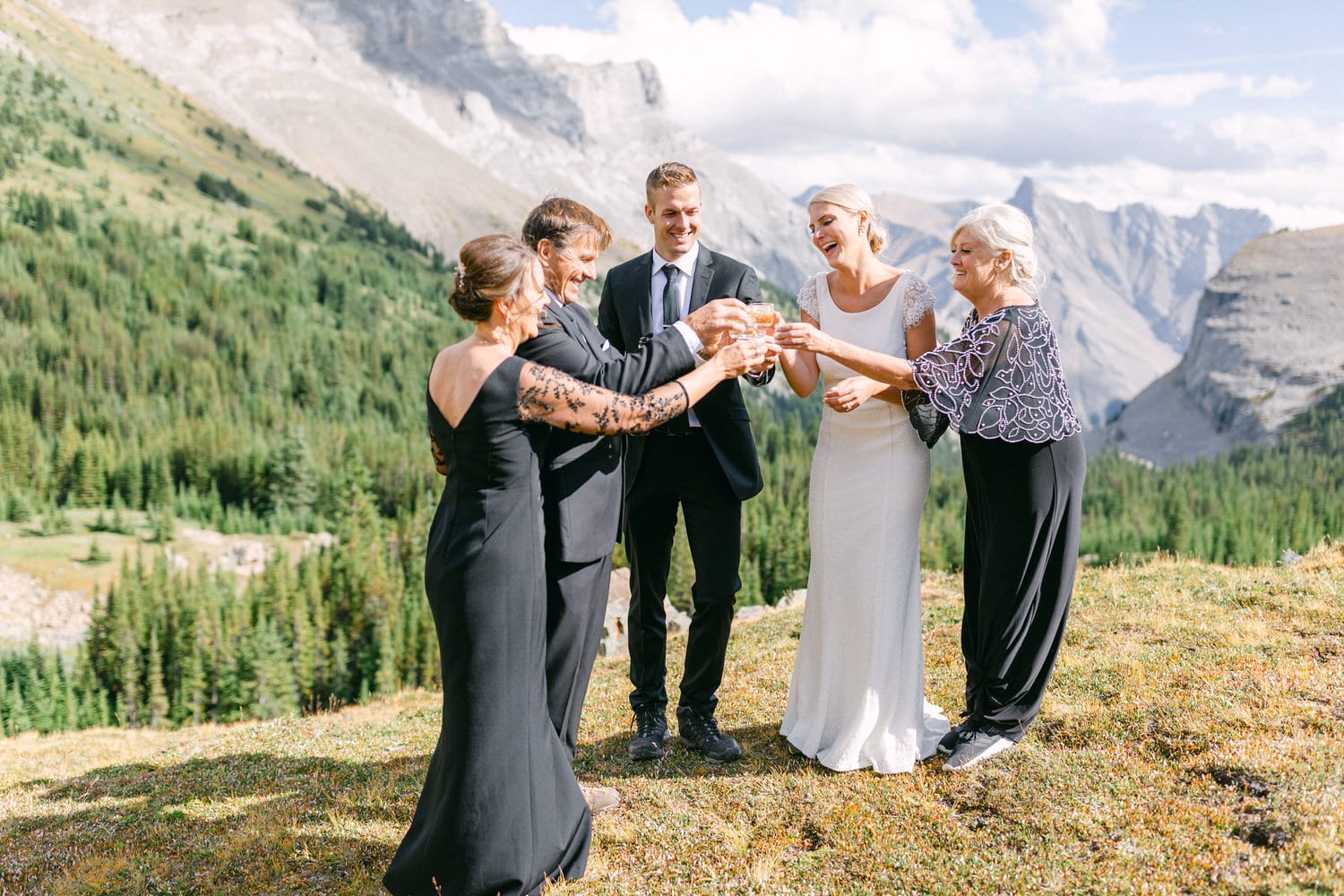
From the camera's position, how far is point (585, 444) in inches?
244

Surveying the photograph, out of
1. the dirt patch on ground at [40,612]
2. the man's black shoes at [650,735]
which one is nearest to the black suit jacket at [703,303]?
the man's black shoes at [650,735]

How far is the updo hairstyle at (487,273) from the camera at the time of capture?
17.1 feet

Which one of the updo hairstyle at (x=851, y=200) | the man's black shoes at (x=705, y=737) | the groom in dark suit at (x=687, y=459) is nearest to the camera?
the updo hairstyle at (x=851, y=200)

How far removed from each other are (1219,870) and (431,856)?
505 cm

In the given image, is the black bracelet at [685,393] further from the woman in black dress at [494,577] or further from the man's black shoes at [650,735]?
the man's black shoes at [650,735]

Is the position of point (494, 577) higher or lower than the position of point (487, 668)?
higher

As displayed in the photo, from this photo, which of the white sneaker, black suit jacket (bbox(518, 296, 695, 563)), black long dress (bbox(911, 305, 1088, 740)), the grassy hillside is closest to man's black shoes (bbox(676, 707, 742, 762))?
the grassy hillside

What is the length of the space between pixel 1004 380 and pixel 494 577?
13.7 feet

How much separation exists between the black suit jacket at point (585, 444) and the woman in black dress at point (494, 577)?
16 centimetres

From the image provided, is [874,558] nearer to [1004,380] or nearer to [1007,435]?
[1007,435]

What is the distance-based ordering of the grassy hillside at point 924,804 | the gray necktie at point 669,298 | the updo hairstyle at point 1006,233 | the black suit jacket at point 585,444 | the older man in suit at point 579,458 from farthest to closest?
the gray necktie at point 669,298 < the updo hairstyle at point 1006,233 < the older man in suit at point 579,458 < the grassy hillside at point 924,804 < the black suit jacket at point 585,444

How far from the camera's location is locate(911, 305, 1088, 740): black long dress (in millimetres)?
6770

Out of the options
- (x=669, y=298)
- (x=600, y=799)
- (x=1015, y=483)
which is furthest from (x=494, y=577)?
(x=1015, y=483)

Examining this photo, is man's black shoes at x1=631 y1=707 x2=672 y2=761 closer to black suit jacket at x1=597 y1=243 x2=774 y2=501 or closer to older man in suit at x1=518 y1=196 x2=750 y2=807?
older man in suit at x1=518 y1=196 x2=750 y2=807
